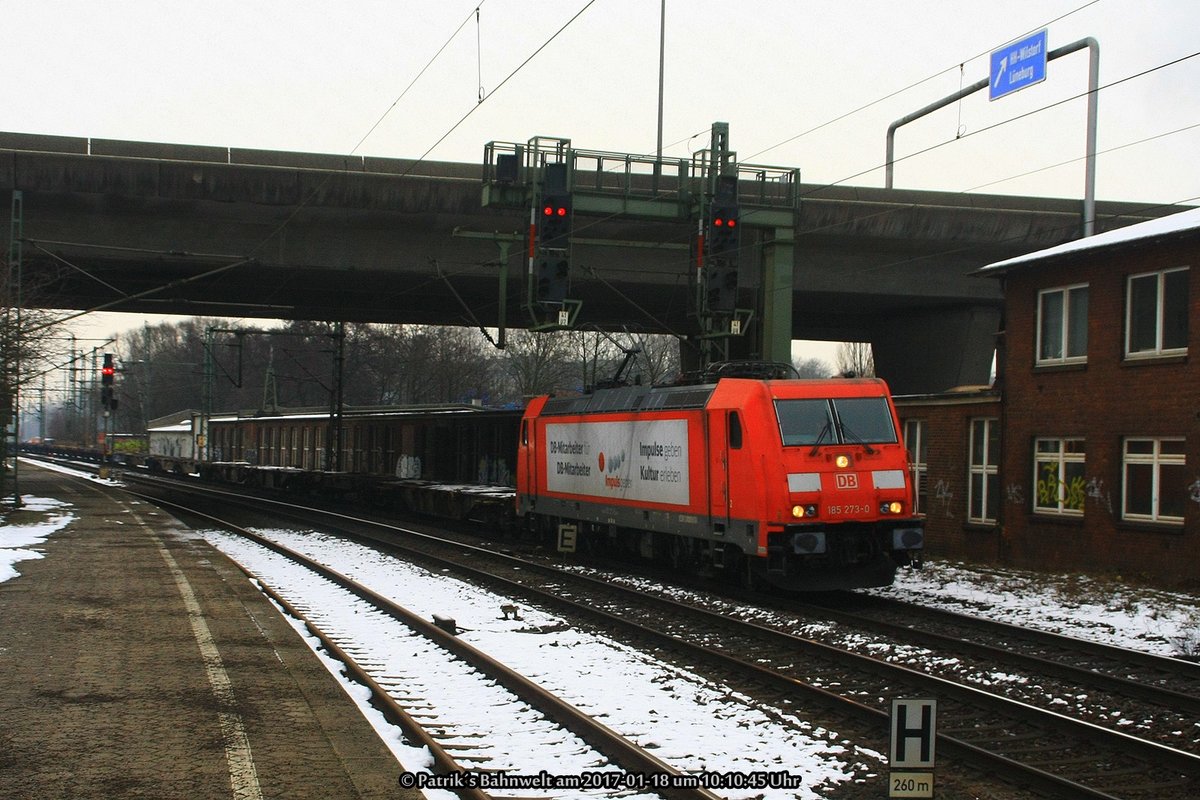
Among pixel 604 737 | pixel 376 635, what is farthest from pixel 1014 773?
pixel 376 635

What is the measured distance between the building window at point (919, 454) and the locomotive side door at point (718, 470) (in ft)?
25.3

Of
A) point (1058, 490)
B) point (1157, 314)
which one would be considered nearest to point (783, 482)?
point (1058, 490)

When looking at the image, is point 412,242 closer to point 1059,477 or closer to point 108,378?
point 1059,477

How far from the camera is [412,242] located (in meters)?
29.7

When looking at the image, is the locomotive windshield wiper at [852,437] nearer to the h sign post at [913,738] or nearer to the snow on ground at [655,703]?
the snow on ground at [655,703]

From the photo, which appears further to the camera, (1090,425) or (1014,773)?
(1090,425)

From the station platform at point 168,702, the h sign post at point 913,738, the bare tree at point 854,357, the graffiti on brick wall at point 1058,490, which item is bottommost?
the station platform at point 168,702

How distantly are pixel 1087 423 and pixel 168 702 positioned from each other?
1499 cm

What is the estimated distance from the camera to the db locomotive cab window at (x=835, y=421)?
15117 mm

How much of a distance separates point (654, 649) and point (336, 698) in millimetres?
3775

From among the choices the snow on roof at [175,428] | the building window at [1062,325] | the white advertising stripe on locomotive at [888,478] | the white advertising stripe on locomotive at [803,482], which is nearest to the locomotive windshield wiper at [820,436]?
the white advertising stripe on locomotive at [803,482]

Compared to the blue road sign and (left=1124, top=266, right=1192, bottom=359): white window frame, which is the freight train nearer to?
(left=1124, top=266, right=1192, bottom=359): white window frame

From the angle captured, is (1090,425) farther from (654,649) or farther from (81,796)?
(81,796)

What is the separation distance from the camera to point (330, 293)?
3425 cm
